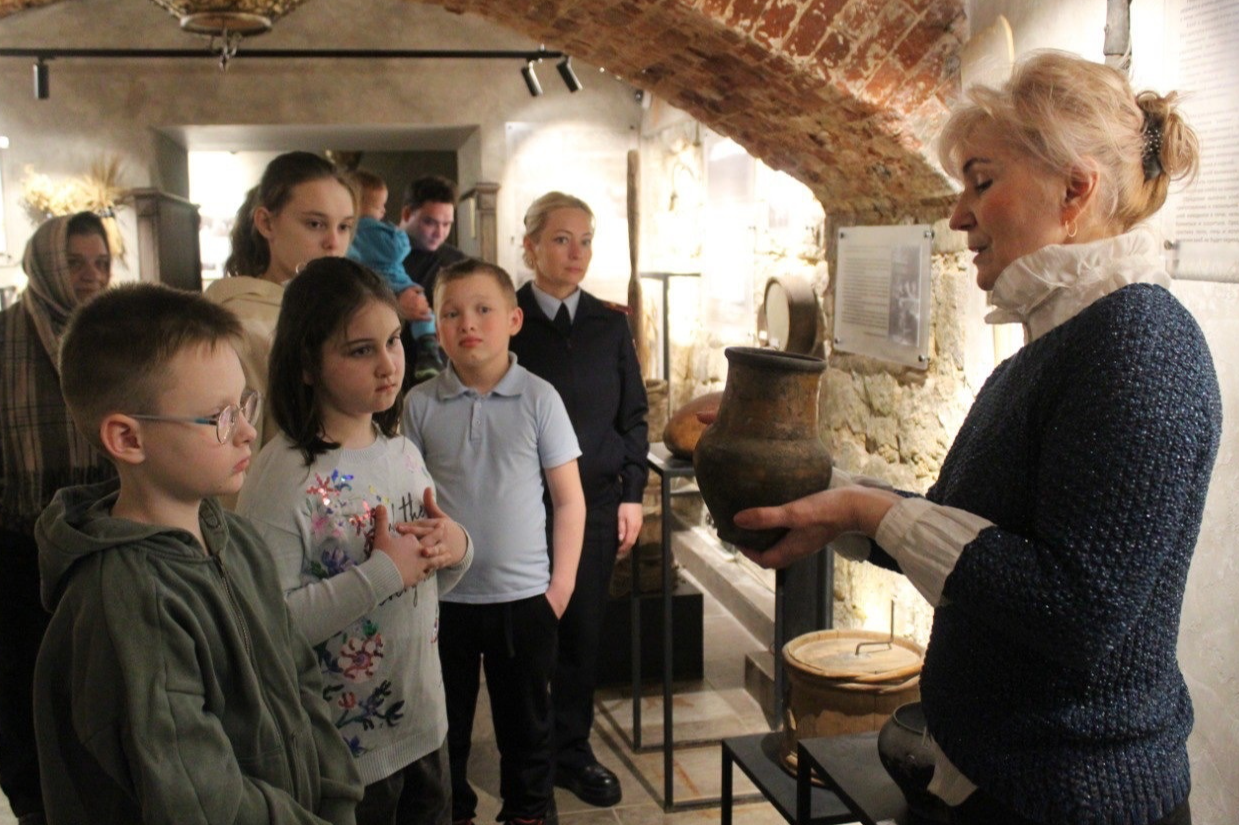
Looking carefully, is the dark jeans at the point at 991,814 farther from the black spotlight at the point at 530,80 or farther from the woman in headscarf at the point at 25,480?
the black spotlight at the point at 530,80

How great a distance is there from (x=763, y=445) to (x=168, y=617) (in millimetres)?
793

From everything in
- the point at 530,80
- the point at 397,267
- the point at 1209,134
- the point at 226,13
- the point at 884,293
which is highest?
the point at 530,80

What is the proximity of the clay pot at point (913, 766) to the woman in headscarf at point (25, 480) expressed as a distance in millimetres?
1840

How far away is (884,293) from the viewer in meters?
3.17

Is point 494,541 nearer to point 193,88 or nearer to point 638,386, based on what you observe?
point 638,386

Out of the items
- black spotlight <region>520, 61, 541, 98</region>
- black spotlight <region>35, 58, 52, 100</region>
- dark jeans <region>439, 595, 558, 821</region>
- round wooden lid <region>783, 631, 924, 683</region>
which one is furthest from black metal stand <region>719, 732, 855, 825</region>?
black spotlight <region>35, 58, 52, 100</region>

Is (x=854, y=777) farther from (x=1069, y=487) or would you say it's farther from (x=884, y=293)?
(x=884, y=293)

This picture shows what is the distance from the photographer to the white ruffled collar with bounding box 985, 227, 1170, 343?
49.1 inches

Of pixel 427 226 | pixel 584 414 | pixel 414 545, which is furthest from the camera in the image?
pixel 427 226

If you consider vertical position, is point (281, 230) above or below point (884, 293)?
above

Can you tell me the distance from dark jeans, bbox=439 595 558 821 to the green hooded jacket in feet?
3.60

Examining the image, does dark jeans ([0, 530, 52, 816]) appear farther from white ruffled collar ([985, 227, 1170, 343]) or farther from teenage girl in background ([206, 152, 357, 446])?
white ruffled collar ([985, 227, 1170, 343])

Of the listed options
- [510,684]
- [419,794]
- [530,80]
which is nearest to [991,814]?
[419,794]

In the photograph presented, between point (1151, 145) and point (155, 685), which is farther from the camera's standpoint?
point (1151, 145)
